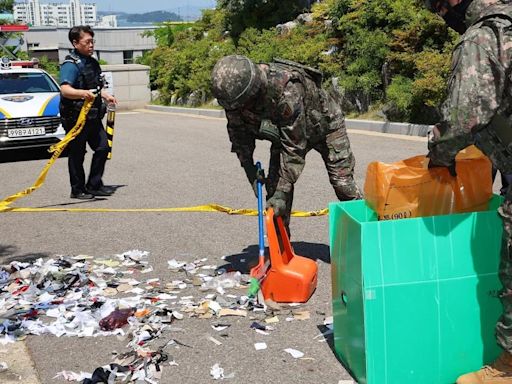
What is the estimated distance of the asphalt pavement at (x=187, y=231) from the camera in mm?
3889

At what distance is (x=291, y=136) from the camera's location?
468 cm

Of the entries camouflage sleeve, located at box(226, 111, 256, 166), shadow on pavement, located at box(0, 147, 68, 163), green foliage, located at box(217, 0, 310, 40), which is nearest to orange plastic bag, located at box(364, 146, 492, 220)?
camouflage sleeve, located at box(226, 111, 256, 166)

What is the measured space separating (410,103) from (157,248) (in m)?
8.72

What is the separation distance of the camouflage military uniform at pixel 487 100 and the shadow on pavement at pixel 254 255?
8.51 feet

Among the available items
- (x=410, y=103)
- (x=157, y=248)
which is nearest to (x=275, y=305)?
(x=157, y=248)

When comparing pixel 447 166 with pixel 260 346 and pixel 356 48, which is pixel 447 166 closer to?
pixel 260 346

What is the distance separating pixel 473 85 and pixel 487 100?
0.09 m

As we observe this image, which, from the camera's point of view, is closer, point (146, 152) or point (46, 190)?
point (46, 190)

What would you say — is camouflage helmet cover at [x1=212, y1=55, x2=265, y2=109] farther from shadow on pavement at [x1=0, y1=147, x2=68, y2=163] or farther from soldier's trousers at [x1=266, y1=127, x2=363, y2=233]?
shadow on pavement at [x1=0, y1=147, x2=68, y2=163]

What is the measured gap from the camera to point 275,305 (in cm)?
459

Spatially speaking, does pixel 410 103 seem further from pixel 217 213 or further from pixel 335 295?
pixel 335 295

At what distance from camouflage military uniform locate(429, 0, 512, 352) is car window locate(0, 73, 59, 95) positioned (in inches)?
454

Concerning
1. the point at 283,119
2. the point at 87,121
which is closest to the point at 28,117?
the point at 87,121

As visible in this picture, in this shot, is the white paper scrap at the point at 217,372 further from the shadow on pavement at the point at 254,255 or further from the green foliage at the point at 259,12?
the green foliage at the point at 259,12
